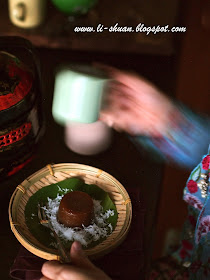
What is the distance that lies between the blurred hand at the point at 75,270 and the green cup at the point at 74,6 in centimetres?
144

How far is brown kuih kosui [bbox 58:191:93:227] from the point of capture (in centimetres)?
116

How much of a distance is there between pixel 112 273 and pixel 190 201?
21.1 inches

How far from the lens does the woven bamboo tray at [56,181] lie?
3.55 feet

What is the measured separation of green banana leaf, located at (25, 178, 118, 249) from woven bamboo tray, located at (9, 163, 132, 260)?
16 millimetres

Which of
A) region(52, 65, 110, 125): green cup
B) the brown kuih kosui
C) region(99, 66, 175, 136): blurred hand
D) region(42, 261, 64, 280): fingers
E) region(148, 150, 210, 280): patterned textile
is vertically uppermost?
region(52, 65, 110, 125): green cup

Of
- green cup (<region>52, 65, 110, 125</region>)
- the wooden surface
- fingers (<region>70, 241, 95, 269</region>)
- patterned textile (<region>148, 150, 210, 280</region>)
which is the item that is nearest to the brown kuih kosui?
fingers (<region>70, 241, 95, 269</region>)

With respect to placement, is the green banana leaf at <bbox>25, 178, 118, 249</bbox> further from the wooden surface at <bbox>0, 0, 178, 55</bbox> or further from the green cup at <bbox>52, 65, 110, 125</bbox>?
the wooden surface at <bbox>0, 0, 178, 55</bbox>

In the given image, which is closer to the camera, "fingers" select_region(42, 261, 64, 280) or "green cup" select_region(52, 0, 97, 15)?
"fingers" select_region(42, 261, 64, 280)

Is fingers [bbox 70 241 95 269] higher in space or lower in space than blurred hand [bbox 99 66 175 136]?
lower

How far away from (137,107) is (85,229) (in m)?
0.71

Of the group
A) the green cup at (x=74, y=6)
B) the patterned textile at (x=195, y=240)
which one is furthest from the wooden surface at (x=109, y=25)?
the patterned textile at (x=195, y=240)

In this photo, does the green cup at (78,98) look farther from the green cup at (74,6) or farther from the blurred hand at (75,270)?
the green cup at (74,6)

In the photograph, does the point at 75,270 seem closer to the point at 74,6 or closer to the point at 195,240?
the point at 195,240

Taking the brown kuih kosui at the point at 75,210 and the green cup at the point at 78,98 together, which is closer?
the brown kuih kosui at the point at 75,210
